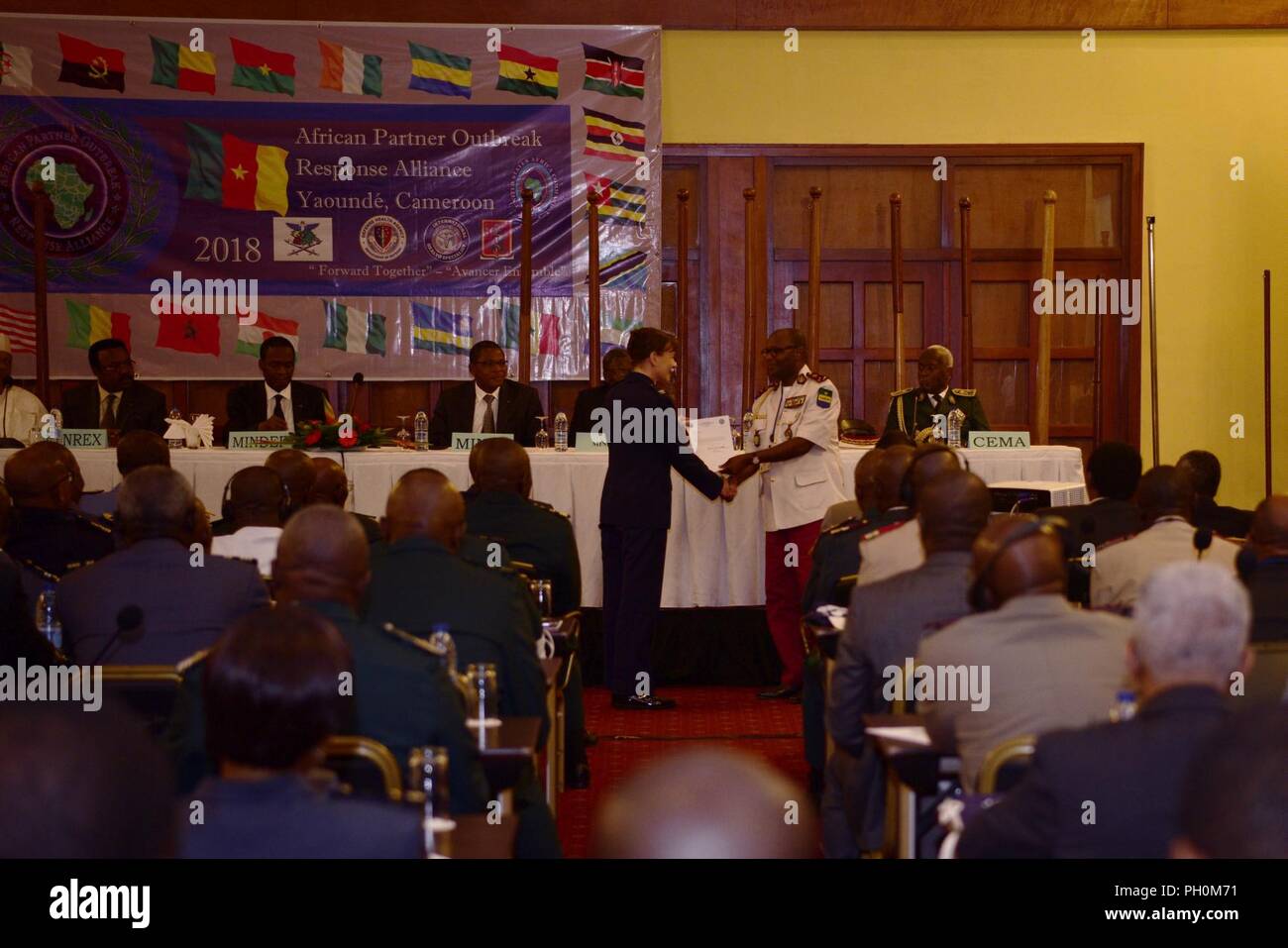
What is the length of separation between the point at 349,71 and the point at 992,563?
731 cm

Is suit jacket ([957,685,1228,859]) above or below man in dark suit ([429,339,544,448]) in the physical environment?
below

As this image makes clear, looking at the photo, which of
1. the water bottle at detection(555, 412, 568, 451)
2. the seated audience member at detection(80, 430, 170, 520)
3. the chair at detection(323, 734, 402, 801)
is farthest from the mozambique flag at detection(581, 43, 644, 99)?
the chair at detection(323, 734, 402, 801)

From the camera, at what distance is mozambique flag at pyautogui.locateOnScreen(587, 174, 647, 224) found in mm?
9234

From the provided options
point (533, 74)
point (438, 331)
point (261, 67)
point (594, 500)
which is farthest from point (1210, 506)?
point (261, 67)

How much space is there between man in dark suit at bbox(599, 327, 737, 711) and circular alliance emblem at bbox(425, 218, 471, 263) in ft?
10.3

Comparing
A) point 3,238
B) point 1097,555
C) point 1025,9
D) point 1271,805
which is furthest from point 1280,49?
point 1271,805

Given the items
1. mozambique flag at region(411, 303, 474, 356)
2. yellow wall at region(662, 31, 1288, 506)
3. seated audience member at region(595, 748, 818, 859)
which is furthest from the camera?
yellow wall at region(662, 31, 1288, 506)

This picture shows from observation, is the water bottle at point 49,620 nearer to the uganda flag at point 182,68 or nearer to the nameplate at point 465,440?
the nameplate at point 465,440

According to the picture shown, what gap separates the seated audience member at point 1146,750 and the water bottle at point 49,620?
2.74m

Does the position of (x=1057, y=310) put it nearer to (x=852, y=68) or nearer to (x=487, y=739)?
(x=852, y=68)

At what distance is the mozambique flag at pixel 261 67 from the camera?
9109 millimetres

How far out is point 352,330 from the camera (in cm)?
924

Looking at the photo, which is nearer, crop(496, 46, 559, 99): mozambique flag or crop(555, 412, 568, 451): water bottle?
crop(555, 412, 568, 451): water bottle

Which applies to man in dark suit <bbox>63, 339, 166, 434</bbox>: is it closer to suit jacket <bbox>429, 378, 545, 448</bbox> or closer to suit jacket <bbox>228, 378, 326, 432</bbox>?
suit jacket <bbox>228, 378, 326, 432</bbox>
